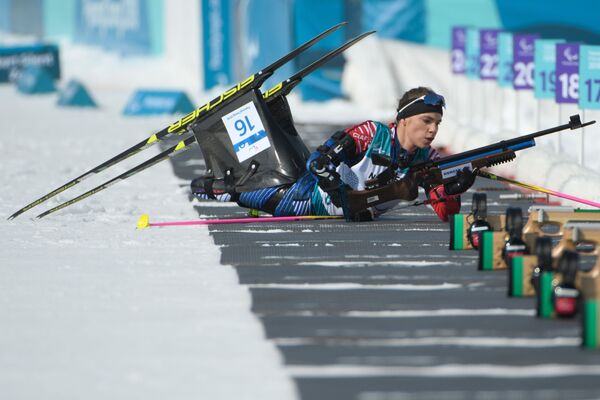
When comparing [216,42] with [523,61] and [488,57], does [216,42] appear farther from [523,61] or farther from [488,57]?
[523,61]

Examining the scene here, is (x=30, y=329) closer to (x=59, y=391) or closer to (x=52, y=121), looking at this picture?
(x=59, y=391)

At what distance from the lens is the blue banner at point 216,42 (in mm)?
30609

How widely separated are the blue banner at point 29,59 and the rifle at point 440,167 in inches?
1054

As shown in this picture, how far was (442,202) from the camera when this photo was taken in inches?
388

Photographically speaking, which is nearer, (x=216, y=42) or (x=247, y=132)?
(x=247, y=132)

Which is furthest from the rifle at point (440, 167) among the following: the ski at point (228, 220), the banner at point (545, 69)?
the banner at point (545, 69)

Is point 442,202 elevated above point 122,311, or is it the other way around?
point 442,202

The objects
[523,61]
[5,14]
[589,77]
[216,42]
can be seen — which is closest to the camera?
[589,77]

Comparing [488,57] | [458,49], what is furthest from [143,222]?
[458,49]

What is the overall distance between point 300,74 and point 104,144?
8.73m

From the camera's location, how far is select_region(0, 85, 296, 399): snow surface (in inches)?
217

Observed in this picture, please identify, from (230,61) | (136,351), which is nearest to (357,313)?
→ (136,351)

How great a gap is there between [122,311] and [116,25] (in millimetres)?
37172

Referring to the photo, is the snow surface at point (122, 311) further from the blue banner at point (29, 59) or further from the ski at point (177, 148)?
the blue banner at point (29, 59)
